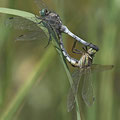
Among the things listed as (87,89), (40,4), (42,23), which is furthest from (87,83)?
(40,4)

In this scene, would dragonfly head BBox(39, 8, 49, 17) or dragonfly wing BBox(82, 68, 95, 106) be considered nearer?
dragonfly wing BBox(82, 68, 95, 106)

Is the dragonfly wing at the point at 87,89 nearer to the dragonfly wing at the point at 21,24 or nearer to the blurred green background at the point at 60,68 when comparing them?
the blurred green background at the point at 60,68

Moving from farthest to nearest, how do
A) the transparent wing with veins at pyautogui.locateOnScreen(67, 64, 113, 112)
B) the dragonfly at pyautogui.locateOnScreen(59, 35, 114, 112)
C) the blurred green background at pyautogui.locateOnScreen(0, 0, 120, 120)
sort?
the blurred green background at pyautogui.locateOnScreen(0, 0, 120, 120), the dragonfly at pyautogui.locateOnScreen(59, 35, 114, 112), the transparent wing with veins at pyautogui.locateOnScreen(67, 64, 113, 112)

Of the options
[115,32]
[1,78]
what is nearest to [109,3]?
[115,32]

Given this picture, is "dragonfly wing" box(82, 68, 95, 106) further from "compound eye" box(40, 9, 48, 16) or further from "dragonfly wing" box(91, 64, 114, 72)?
"compound eye" box(40, 9, 48, 16)

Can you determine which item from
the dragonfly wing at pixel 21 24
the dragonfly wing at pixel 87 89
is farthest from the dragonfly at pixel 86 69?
the dragonfly wing at pixel 21 24

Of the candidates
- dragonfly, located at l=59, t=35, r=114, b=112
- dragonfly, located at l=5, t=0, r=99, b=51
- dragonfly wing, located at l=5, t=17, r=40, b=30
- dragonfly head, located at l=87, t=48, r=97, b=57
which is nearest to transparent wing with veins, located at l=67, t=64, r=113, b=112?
dragonfly, located at l=59, t=35, r=114, b=112

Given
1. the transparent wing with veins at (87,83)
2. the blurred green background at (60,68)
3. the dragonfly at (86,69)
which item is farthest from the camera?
the blurred green background at (60,68)

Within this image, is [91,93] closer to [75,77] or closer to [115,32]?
[75,77]
